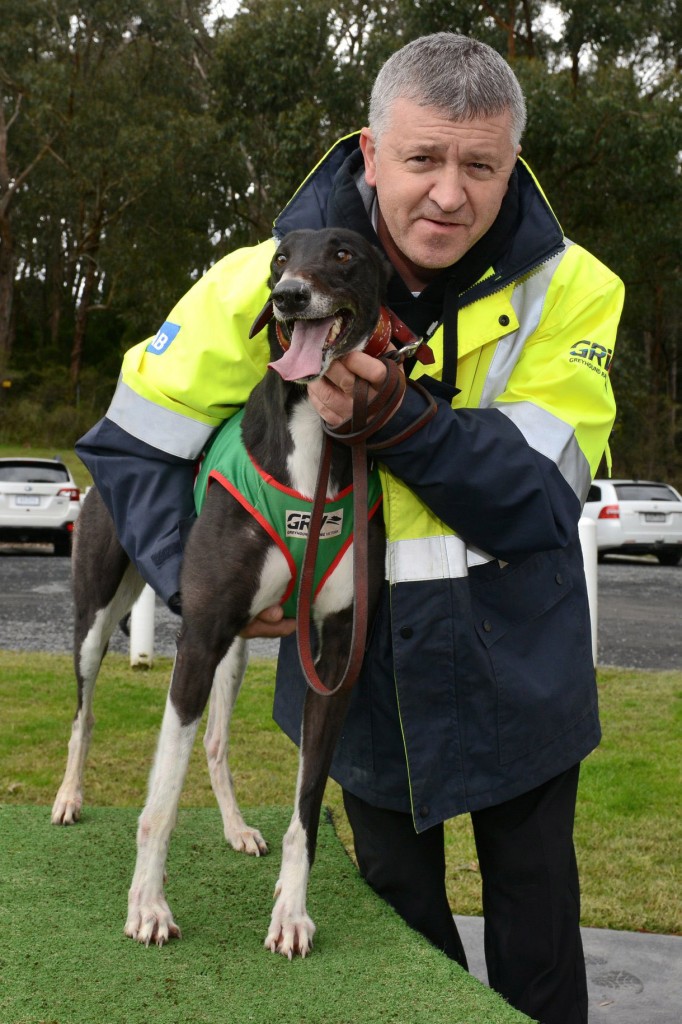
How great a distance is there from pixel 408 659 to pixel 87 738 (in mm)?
1950

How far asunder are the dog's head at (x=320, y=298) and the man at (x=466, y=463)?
0.08 metres

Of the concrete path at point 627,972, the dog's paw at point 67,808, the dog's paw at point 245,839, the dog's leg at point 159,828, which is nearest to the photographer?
the dog's leg at point 159,828

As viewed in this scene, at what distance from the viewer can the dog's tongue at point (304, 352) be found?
2.40 metres

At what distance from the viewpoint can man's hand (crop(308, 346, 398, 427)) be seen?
2445 mm

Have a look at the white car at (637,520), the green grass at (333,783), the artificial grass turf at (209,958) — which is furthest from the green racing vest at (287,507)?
the white car at (637,520)

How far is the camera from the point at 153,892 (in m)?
2.86

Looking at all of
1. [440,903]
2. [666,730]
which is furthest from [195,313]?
[666,730]

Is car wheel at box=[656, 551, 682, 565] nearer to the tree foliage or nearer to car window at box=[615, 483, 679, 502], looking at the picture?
car window at box=[615, 483, 679, 502]

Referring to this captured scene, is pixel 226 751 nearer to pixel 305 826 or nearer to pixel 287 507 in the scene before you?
pixel 305 826

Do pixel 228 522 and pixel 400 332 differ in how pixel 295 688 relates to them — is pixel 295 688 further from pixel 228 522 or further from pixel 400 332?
pixel 400 332

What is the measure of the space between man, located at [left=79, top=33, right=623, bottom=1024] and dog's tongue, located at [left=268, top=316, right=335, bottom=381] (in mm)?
68

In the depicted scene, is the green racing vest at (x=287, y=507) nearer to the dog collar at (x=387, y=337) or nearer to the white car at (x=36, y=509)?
the dog collar at (x=387, y=337)

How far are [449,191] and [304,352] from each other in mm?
491

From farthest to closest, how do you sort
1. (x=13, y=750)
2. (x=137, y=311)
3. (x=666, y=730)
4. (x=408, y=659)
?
(x=137, y=311), (x=666, y=730), (x=13, y=750), (x=408, y=659)
